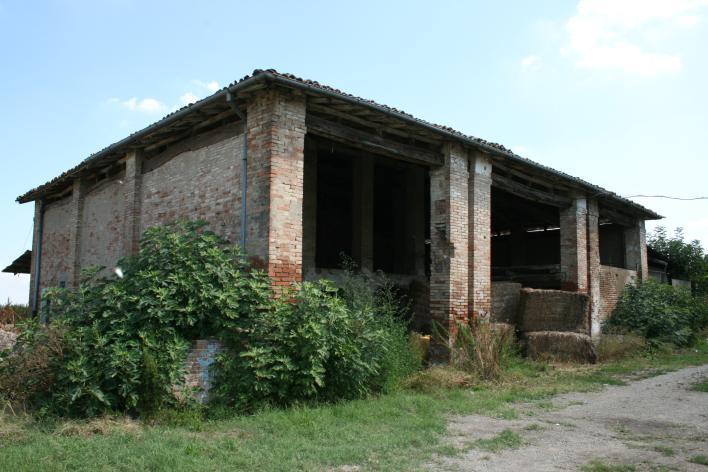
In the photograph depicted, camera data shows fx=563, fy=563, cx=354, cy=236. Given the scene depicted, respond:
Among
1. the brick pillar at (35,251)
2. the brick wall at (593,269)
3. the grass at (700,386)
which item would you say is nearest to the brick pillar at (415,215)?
the brick wall at (593,269)

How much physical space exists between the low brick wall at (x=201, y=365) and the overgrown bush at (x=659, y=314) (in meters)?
12.3

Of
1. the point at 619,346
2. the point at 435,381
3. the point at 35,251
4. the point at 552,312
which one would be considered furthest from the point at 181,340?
the point at 35,251

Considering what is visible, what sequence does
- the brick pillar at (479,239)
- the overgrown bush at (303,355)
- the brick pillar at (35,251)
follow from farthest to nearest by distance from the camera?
the brick pillar at (35,251) < the brick pillar at (479,239) < the overgrown bush at (303,355)

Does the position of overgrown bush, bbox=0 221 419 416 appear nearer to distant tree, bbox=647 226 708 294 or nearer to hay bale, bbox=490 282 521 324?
hay bale, bbox=490 282 521 324

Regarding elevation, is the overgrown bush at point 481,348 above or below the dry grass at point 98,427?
above

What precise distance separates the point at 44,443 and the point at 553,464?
16.9 ft

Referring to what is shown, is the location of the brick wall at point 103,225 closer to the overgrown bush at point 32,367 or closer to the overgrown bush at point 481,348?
the overgrown bush at point 32,367

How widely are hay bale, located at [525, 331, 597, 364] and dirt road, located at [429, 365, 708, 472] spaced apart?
2.48m

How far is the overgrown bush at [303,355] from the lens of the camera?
7.41 m

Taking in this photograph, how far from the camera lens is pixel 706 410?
8102 millimetres

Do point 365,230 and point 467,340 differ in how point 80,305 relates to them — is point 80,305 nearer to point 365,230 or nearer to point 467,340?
point 467,340

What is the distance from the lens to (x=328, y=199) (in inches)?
744

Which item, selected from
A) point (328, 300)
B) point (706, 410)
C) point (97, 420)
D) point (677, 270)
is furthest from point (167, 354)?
point (677, 270)

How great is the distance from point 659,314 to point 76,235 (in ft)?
53.6
